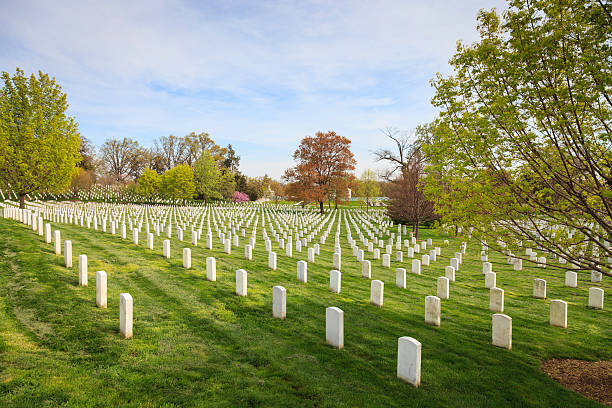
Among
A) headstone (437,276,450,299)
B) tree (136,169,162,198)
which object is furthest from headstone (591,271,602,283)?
tree (136,169,162,198)

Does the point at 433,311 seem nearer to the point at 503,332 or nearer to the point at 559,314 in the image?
the point at 503,332

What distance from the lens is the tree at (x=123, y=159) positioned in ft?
262

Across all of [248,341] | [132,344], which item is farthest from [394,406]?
[132,344]

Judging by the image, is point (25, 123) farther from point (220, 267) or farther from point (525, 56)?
point (525, 56)

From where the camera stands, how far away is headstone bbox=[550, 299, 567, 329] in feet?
22.7

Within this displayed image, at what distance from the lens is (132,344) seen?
16.0ft

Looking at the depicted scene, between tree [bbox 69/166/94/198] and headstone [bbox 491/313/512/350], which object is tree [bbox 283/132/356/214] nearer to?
tree [bbox 69/166/94/198]

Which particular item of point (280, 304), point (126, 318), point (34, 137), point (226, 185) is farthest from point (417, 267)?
point (226, 185)

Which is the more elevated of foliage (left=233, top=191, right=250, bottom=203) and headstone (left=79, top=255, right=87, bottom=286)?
foliage (left=233, top=191, right=250, bottom=203)

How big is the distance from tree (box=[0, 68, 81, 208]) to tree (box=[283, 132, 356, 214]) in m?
29.0

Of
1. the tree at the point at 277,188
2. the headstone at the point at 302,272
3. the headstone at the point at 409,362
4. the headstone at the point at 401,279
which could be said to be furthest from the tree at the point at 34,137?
the tree at the point at 277,188

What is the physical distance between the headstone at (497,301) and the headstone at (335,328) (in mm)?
4818

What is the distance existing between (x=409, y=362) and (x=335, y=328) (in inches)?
52.6

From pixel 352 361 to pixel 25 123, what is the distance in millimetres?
24700
